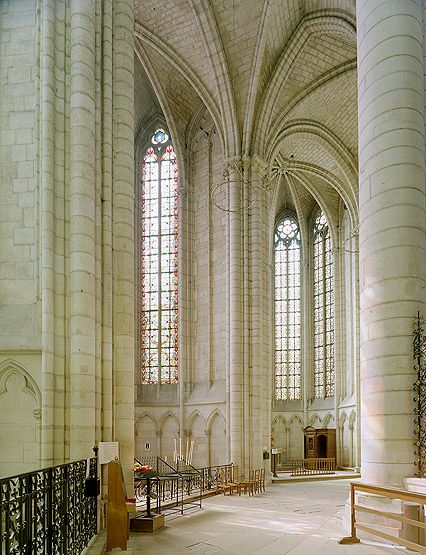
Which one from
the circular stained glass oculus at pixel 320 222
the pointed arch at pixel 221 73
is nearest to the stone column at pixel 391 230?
the pointed arch at pixel 221 73

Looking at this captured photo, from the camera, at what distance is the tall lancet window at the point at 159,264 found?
28.0 metres

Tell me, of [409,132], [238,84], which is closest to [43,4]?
[409,132]

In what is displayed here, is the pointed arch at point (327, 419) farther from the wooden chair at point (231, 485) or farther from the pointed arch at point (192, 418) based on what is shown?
the wooden chair at point (231, 485)

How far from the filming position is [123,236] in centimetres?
1274

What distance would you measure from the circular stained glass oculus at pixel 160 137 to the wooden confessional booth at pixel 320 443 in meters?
15.4

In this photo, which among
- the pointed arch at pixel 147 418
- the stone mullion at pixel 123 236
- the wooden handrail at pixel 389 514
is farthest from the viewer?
the pointed arch at pixel 147 418

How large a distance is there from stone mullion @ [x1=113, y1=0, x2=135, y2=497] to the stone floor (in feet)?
5.27

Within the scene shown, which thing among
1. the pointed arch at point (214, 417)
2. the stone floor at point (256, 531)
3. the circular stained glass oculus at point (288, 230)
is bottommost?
the stone floor at point (256, 531)

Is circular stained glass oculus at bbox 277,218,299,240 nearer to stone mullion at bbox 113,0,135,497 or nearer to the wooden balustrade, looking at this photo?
the wooden balustrade

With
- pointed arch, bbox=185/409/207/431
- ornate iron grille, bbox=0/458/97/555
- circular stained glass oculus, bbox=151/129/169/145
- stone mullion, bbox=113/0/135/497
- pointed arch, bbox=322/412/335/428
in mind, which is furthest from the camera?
pointed arch, bbox=322/412/335/428

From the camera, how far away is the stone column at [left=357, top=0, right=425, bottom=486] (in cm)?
1063

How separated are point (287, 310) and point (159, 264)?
10.6 meters

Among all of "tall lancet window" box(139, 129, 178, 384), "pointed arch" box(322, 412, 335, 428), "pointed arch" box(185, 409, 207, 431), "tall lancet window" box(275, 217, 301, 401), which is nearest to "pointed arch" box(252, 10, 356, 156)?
"tall lancet window" box(139, 129, 178, 384)

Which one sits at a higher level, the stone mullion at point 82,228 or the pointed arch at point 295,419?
the stone mullion at point 82,228
